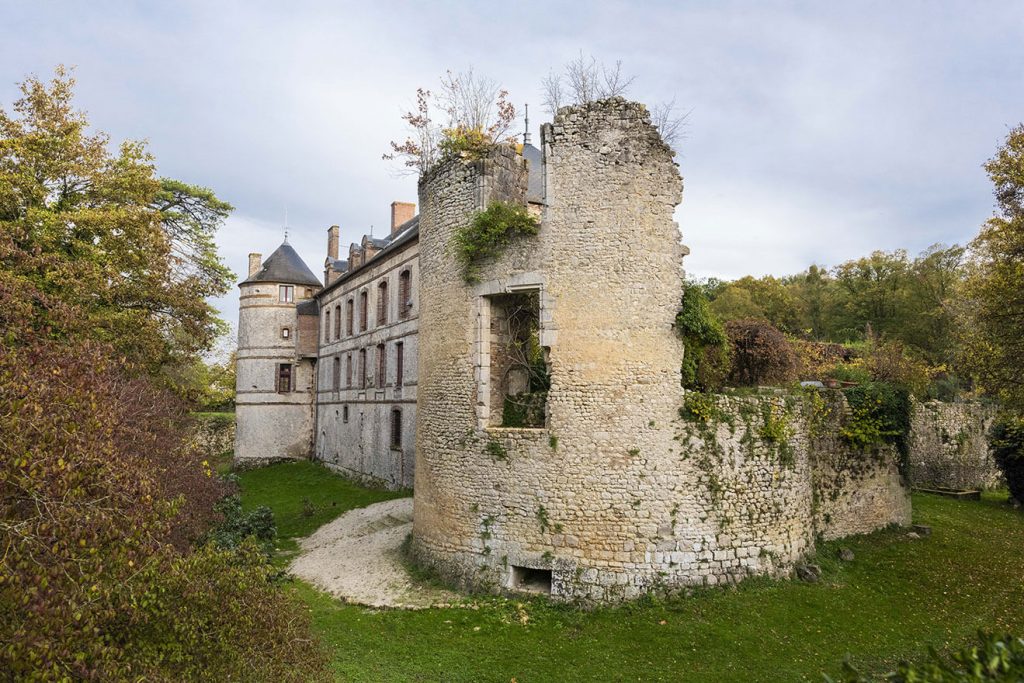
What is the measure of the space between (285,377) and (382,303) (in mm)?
10226

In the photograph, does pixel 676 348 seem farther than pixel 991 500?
No

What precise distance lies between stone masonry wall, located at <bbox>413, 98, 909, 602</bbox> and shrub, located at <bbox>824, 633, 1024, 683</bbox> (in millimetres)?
6208

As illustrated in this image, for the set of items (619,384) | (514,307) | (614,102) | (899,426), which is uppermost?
(614,102)

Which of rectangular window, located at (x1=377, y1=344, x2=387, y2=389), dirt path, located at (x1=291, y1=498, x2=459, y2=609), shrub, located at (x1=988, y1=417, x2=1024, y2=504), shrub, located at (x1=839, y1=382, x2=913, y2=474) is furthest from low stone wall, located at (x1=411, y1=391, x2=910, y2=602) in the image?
rectangular window, located at (x1=377, y1=344, x2=387, y2=389)

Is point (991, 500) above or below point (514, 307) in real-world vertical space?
below

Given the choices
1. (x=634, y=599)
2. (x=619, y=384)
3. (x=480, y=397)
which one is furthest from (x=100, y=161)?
(x=634, y=599)

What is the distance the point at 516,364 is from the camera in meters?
12.0

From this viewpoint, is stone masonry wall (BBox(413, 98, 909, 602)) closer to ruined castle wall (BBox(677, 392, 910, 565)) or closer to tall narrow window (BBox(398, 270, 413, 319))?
ruined castle wall (BBox(677, 392, 910, 565))

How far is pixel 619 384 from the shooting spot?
1017cm

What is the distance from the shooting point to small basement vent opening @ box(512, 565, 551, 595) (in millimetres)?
10203

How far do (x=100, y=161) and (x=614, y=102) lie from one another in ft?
39.4

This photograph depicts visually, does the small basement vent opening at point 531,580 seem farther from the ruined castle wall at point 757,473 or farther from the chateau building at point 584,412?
the ruined castle wall at point 757,473

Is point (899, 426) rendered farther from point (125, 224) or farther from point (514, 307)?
point (125, 224)

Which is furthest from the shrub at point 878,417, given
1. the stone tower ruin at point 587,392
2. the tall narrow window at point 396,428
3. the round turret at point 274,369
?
the round turret at point 274,369
